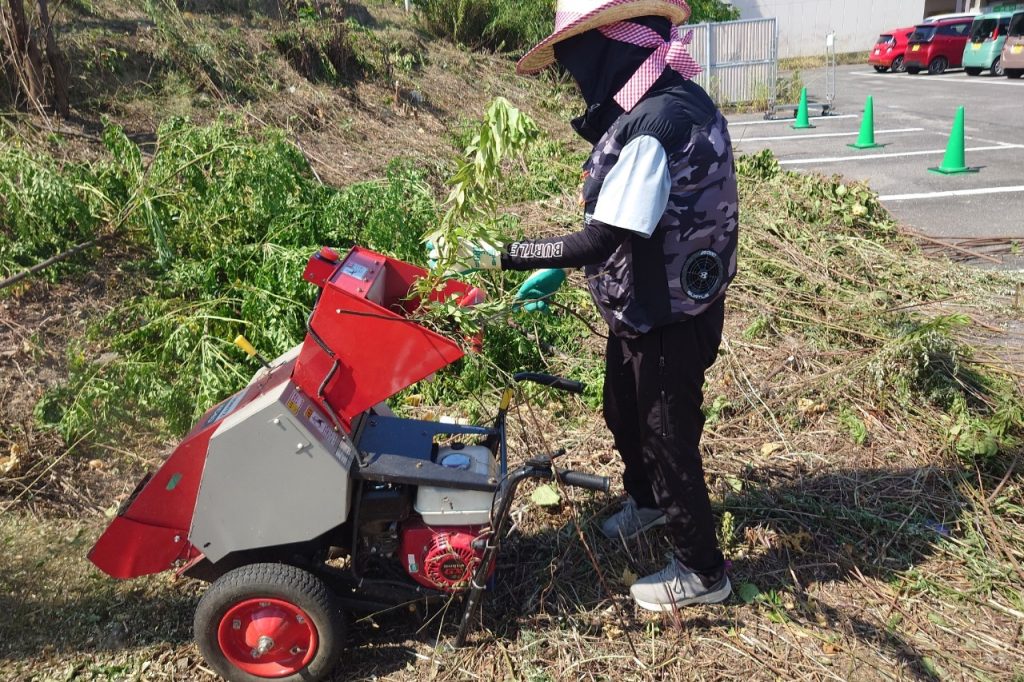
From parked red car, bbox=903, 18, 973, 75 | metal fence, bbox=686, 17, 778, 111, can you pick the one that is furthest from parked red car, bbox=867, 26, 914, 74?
metal fence, bbox=686, 17, 778, 111

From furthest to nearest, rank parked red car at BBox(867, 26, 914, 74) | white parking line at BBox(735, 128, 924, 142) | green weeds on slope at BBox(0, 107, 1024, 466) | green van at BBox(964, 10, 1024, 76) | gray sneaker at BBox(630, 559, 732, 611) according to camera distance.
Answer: parked red car at BBox(867, 26, 914, 74)
green van at BBox(964, 10, 1024, 76)
white parking line at BBox(735, 128, 924, 142)
green weeds on slope at BBox(0, 107, 1024, 466)
gray sneaker at BBox(630, 559, 732, 611)

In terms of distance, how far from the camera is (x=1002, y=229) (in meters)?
7.58

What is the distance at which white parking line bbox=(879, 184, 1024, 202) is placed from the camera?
9023mm

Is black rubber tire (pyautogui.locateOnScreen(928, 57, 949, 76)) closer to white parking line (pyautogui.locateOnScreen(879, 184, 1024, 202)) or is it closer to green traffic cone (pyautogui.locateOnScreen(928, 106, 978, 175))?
green traffic cone (pyautogui.locateOnScreen(928, 106, 978, 175))

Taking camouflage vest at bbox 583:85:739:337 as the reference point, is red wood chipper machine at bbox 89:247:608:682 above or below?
below

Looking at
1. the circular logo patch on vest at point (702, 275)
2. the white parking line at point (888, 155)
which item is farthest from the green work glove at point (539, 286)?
the white parking line at point (888, 155)

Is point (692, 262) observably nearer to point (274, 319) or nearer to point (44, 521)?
point (274, 319)

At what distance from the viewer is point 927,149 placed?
39.3 ft

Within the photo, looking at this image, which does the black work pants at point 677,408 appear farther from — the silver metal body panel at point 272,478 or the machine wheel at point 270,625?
the machine wheel at point 270,625

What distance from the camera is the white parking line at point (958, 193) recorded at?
9023mm

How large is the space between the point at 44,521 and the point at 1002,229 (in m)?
8.20

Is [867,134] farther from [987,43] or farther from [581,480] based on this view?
[987,43]

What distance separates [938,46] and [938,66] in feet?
2.26

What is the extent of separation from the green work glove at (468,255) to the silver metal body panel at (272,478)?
2.13ft
